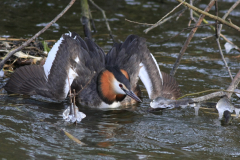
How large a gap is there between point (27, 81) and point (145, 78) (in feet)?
6.66

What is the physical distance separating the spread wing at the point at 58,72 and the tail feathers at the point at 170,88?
1243 millimetres

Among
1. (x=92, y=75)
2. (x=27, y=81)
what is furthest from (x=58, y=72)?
(x=27, y=81)

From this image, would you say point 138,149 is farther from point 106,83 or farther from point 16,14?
point 16,14

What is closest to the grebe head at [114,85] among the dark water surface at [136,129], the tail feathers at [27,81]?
the dark water surface at [136,129]

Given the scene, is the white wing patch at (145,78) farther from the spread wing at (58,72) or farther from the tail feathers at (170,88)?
the spread wing at (58,72)

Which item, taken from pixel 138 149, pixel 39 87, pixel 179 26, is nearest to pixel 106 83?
pixel 39 87

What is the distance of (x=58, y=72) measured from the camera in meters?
6.24

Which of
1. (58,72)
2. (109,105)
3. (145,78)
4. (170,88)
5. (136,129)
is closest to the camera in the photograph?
→ (136,129)

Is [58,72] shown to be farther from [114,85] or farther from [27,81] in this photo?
[114,85]

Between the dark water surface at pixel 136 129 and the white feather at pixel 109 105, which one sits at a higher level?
the white feather at pixel 109 105

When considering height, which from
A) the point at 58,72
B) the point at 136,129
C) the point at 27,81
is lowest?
the point at 136,129

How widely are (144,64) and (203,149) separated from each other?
2222 mm

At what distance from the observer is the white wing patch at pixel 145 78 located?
637cm

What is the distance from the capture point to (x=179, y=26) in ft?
35.9
